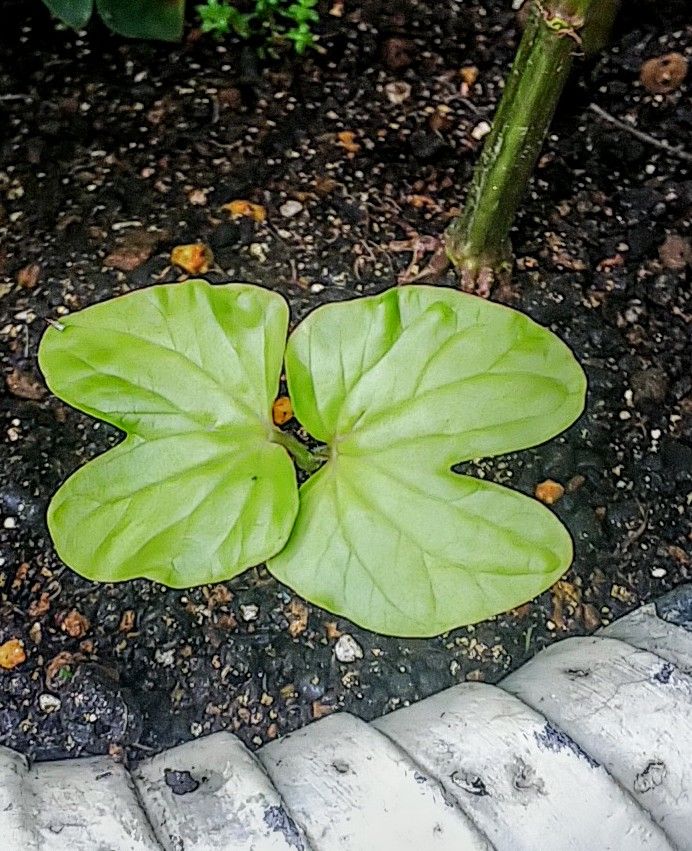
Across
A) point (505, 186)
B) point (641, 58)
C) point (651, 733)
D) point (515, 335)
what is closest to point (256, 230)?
point (505, 186)

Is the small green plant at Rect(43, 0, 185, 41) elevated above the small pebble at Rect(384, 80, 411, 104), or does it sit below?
above

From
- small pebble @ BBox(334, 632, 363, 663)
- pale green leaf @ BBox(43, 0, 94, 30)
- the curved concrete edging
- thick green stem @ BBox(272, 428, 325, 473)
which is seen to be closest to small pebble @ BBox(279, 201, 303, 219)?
pale green leaf @ BBox(43, 0, 94, 30)

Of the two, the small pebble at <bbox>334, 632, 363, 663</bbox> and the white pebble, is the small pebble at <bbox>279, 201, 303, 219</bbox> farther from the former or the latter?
the small pebble at <bbox>334, 632, 363, 663</bbox>

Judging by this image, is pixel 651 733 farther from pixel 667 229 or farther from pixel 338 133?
pixel 338 133

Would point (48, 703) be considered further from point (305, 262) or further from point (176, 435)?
point (305, 262)

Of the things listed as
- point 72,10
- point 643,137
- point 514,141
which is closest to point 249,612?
point 514,141

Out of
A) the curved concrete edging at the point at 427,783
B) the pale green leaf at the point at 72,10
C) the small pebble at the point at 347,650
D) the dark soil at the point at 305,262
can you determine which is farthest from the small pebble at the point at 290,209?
the curved concrete edging at the point at 427,783
